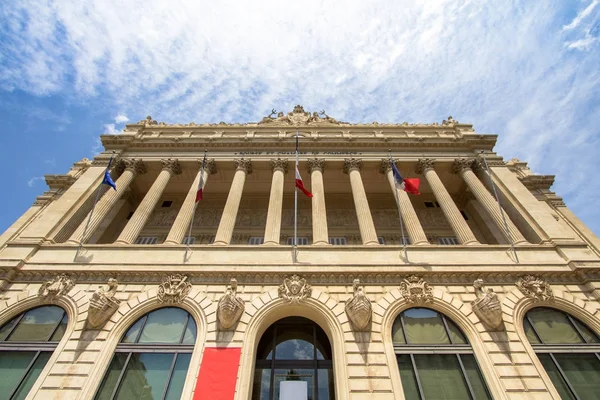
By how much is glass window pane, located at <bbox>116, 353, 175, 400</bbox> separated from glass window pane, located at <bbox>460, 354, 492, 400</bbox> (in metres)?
11.3

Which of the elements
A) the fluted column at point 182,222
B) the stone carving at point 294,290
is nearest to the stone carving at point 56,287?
the fluted column at point 182,222

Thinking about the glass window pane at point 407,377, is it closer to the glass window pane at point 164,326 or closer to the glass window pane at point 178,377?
the glass window pane at point 178,377

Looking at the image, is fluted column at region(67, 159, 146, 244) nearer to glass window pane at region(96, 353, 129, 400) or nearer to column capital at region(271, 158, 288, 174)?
glass window pane at region(96, 353, 129, 400)

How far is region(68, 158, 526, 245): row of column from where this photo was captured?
1708cm

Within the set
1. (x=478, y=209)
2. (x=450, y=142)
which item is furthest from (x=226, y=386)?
(x=450, y=142)

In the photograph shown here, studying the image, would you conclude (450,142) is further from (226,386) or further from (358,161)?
(226,386)

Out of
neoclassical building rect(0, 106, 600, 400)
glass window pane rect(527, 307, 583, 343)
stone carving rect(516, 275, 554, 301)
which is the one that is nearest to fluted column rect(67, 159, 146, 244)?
neoclassical building rect(0, 106, 600, 400)

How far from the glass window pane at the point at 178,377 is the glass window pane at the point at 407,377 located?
8.06 meters

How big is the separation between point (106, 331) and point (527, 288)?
1781 centimetres

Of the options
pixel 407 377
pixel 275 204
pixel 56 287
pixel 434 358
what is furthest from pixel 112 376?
pixel 434 358

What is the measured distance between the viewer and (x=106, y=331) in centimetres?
1267

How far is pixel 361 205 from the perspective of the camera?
62.3 feet

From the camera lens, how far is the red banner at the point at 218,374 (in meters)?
10.8

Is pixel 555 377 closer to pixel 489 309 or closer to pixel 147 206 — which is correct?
pixel 489 309
